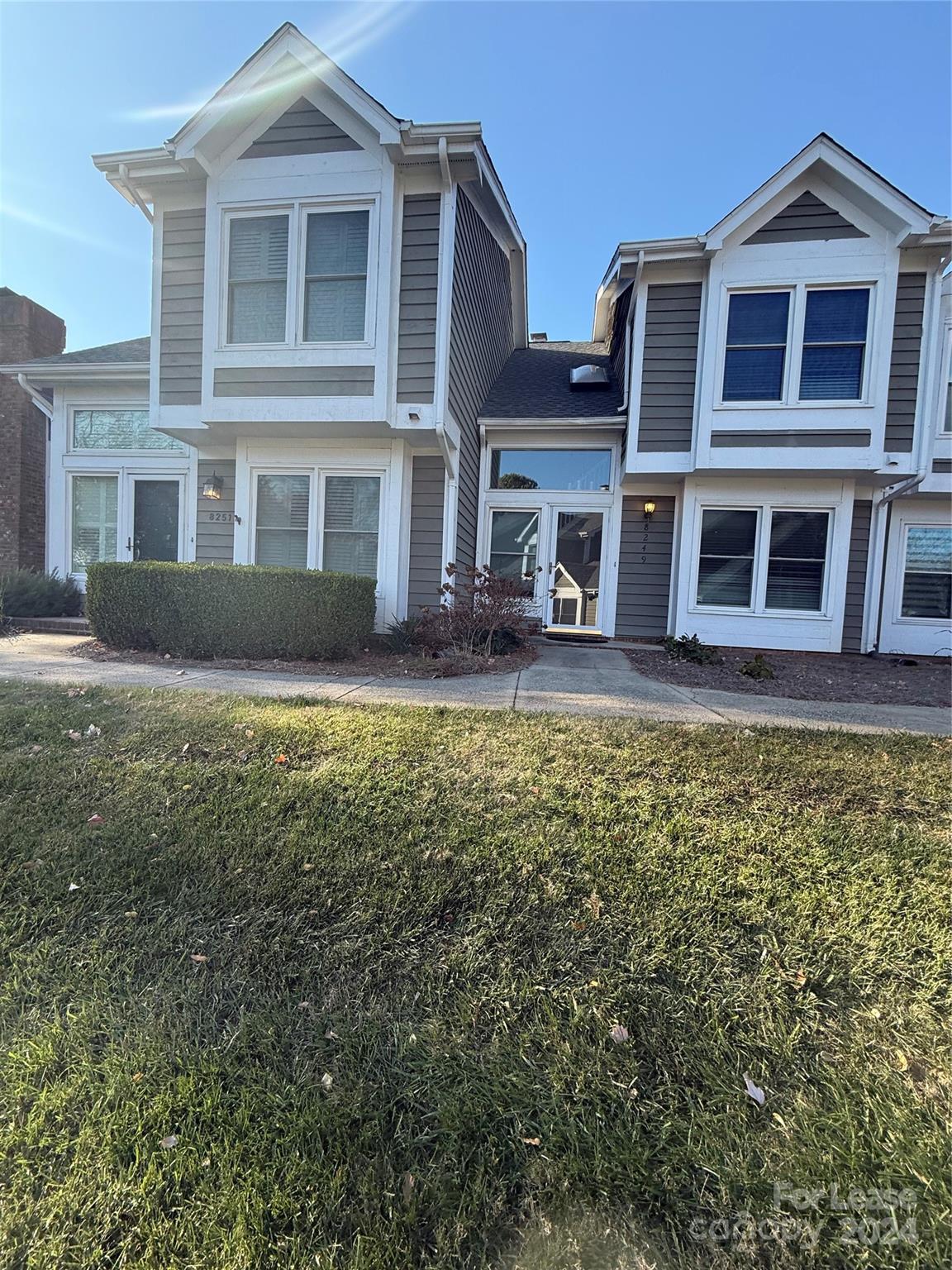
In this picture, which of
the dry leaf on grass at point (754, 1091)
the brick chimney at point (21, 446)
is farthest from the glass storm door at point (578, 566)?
the brick chimney at point (21, 446)

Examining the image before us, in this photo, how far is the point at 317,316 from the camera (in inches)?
267

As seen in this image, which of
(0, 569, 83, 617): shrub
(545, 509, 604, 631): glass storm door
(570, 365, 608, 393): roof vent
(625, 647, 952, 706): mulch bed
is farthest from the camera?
(570, 365, 608, 393): roof vent

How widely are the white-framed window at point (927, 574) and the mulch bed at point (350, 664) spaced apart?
6.93 m

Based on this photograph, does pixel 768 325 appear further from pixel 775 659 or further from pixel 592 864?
pixel 592 864

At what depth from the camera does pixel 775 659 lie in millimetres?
7676

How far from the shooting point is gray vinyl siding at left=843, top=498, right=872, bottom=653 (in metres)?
8.35

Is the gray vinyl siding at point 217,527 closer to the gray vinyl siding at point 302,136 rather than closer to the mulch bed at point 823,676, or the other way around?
the gray vinyl siding at point 302,136

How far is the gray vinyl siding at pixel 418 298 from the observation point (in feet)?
21.4

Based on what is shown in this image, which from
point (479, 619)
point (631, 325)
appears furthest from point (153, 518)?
point (631, 325)

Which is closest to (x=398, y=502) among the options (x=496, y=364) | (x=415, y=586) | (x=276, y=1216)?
(x=415, y=586)

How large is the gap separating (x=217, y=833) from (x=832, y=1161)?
2.19 m

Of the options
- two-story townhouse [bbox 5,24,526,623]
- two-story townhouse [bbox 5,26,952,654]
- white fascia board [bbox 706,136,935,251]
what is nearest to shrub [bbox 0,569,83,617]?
two-story townhouse [bbox 5,26,952,654]

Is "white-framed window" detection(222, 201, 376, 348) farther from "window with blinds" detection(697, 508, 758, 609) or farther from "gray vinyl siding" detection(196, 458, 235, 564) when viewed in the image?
"window with blinds" detection(697, 508, 758, 609)

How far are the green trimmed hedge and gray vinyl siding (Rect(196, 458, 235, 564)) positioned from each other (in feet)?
5.40
